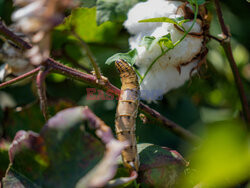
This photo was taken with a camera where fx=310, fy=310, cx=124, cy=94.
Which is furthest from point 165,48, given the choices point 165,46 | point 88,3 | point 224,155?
point 224,155

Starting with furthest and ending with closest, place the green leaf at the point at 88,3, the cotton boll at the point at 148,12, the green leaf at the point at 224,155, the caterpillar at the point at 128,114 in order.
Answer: the green leaf at the point at 88,3 < the cotton boll at the point at 148,12 < the caterpillar at the point at 128,114 < the green leaf at the point at 224,155

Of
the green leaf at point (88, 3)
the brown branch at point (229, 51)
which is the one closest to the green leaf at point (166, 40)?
the brown branch at point (229, 51)

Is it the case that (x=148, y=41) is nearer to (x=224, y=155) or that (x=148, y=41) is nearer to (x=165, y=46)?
(x=165, y=46)

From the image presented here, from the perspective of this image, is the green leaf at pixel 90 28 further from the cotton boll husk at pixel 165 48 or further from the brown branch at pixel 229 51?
the brown branch at pixel 229 51

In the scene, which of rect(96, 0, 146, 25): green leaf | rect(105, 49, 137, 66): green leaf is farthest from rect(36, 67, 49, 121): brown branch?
rect(96, 0, 146, 25): green leaf

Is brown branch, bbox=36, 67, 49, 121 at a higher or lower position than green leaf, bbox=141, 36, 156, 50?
lower

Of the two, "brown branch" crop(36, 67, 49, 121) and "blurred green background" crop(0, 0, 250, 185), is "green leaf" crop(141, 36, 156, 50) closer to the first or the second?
"brown branch" crop(36, 67, 49, 121)

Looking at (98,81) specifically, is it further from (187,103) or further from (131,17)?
(187,103)
